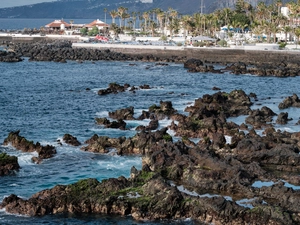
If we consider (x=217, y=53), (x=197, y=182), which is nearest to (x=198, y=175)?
(x=197, y=182)

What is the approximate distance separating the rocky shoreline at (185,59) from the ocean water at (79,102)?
12.0ft

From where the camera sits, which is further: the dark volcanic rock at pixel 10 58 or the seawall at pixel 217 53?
the dark volcanic rock at pixel 10 58

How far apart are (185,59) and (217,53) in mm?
6007

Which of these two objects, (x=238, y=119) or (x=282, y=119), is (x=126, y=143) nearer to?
(x=238, y=119)

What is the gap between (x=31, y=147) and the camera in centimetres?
4016

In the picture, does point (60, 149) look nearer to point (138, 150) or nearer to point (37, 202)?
point (138, 150)

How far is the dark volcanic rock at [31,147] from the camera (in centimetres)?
3884

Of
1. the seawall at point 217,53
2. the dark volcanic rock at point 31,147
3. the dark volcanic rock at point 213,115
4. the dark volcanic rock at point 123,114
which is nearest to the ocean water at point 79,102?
the dark volcanic rock at point 31,147

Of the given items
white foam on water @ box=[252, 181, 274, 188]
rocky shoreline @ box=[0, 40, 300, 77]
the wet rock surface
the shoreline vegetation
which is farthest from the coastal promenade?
white foam on water @ box=[252, 181, 274, 188]

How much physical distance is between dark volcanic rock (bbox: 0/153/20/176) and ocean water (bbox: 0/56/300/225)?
1.79 ft

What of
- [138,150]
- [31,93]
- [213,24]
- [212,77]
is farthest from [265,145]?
[213,24]

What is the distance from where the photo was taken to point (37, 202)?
29266mm

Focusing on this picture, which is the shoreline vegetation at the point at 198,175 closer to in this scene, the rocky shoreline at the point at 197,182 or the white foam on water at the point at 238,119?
the rocky shoreline at the point at 197,182

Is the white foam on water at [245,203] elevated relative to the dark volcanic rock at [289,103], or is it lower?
lower
